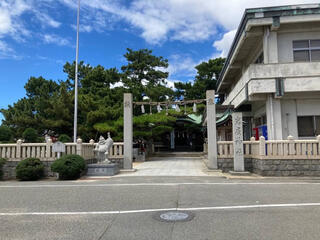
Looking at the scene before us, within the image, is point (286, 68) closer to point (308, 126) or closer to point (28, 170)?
point (308, 126)

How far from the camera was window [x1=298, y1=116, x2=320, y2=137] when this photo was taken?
13820 mm

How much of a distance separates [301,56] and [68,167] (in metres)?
13.6

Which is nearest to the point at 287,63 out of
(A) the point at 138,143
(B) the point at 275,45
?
(B) the point at 275,45

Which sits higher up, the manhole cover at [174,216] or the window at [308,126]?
the window at [308,126]

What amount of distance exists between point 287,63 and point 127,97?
8.97 meters

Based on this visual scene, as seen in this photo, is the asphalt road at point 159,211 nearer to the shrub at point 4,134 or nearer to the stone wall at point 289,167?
the stone wall at point 289,167

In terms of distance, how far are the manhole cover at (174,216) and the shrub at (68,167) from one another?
7124mm

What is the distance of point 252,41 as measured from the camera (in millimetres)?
15414

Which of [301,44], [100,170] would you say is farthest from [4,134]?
[301,44]

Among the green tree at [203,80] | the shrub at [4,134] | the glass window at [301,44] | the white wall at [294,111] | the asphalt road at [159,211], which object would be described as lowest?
the asphalt road at [159,211]

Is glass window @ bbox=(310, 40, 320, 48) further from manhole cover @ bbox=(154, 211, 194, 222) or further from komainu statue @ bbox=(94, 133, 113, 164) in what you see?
manhole cover @ bbox=(154, 211, 194, 222)

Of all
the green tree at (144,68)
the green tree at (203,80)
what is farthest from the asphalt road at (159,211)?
the green tree at (203,80)

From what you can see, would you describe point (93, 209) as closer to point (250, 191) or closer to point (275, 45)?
point (250, 191)

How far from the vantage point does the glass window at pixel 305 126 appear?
45.6ft
